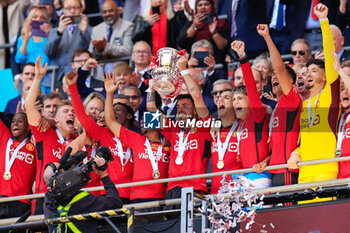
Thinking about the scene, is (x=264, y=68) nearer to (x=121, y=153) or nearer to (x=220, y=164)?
(x=220, y=164)

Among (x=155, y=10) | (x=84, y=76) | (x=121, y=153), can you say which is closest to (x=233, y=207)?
(x=121, y=153)

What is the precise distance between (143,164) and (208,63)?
195 cm

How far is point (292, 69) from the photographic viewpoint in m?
8.62

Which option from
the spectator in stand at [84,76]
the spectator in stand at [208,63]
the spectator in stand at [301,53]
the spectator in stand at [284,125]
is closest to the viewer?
the spectator in stand at [284,125]

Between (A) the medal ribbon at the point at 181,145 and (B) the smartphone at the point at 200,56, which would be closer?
(A) the medal ribbon at the point at 181,145

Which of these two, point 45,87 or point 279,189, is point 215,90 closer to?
point 279,189

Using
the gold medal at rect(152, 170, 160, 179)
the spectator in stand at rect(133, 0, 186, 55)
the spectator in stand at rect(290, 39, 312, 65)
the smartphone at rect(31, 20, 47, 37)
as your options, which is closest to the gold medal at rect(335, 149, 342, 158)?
the gold medal at rect(152, 170, 160, 179)

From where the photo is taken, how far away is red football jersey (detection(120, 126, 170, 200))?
8531 millimetres

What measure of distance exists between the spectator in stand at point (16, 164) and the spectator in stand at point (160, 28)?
249 centimetres

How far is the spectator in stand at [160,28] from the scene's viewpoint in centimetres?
1127

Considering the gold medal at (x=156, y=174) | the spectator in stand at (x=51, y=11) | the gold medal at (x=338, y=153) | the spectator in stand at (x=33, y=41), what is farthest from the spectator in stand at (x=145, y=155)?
the spectator in stand at (x=51, y=11)

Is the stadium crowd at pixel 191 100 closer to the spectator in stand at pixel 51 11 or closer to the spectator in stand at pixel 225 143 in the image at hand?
the spectator in stand at pixel 225 143

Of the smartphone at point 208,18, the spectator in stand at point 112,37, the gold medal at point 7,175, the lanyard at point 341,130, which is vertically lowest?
the gold medal at point 7,175

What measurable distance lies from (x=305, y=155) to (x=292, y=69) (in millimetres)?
1073
